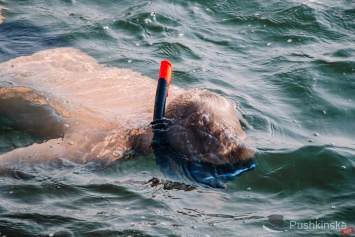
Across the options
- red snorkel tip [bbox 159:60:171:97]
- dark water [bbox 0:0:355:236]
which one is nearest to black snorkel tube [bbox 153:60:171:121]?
red snorkel tip [bbox 159:60:171:97]

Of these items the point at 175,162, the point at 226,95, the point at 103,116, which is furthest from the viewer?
the point at 226,95

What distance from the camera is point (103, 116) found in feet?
17.5

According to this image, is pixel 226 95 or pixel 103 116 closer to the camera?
pixel 103 116

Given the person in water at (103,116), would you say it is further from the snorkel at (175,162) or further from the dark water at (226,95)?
the dark water at (226,95)

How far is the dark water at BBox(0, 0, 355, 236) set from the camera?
420 cm

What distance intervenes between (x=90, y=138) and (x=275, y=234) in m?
1.78

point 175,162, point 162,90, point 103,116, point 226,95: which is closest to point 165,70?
point 162,90

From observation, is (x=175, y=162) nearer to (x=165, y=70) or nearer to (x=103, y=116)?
(x=165, y=70)

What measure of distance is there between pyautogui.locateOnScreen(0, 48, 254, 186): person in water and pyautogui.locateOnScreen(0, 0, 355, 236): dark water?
197 mm

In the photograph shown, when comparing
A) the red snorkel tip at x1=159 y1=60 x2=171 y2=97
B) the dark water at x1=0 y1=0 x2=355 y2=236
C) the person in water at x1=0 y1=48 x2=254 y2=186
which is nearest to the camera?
the dark water at x1=0 y1=0 x2=355 y2=236

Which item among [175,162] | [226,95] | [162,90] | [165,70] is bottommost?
[175,162]

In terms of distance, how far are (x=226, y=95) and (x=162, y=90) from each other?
2090 millimetres

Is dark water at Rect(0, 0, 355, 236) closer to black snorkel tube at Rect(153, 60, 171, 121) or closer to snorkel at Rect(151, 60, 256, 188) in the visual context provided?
snorkel at Rect(151, 60, 256, 188)

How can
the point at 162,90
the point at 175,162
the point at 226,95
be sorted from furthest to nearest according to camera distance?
1. the point at 226,95
2. the point at 175,162
3. the point at 162,90
